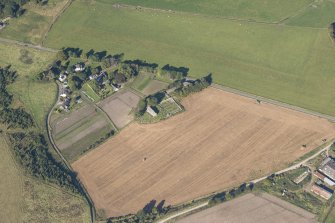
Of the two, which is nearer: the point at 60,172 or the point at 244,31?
the point at 60,172

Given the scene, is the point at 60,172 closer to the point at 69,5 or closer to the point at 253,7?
the point at 69,5

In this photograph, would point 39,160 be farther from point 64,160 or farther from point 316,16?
point 316,16

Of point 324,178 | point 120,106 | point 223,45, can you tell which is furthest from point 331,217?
point 223,45

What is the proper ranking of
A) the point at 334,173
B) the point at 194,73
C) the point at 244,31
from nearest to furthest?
the point at 334,173 < the point at 194,73 < the point at 244,31

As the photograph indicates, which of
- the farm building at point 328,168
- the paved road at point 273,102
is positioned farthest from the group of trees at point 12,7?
the farm building at point 328,168

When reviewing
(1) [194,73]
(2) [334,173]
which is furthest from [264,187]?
(1) [194,73]

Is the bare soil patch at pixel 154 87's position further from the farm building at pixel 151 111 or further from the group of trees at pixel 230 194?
the group of trees at pixel 230 194
